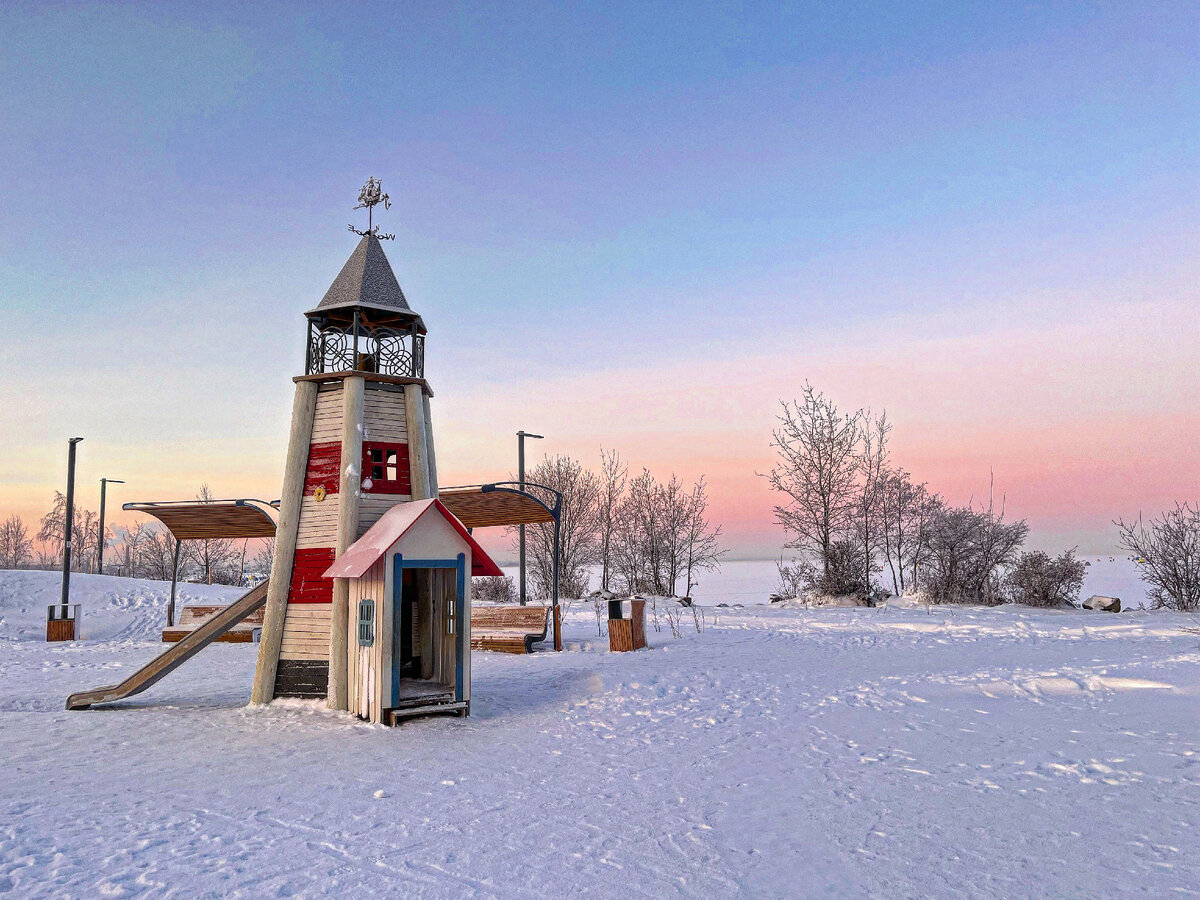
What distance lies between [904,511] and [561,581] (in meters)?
14.0

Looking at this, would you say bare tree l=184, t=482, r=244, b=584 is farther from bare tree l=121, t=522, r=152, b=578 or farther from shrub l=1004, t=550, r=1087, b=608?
shrub l=1004, t=550, r=1087, b=608

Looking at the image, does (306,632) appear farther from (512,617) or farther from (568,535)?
(568,535)

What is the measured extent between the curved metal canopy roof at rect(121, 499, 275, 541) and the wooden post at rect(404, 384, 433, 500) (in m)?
5.83

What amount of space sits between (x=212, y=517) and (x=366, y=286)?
9431 millimetres

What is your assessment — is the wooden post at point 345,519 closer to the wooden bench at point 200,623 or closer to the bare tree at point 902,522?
the wooden bench at point 200,623

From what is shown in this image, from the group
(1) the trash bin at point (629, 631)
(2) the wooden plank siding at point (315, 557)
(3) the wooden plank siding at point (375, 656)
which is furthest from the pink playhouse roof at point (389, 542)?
(1) the trash bin at point (629, 631)

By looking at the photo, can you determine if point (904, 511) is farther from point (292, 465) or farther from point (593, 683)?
point (292, 465)

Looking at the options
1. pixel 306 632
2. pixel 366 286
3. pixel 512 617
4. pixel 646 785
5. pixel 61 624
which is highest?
pixel 366 286

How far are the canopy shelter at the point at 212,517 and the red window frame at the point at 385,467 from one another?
543 centimetres

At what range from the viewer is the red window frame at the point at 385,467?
1167 cm

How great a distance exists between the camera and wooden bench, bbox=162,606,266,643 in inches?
784

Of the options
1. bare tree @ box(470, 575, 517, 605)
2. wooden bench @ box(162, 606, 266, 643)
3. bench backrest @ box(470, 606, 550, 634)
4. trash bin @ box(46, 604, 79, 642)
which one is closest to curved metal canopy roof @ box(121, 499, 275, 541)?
wooden bench @ box(162, 606, 266, 643)

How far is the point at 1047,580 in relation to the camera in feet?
79.7

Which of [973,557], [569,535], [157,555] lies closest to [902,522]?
[973,557]
